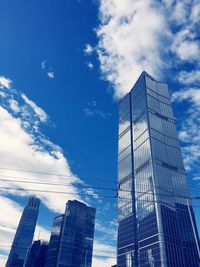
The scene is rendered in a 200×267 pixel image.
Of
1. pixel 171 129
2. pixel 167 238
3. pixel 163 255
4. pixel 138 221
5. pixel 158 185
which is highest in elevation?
pixel 171 129

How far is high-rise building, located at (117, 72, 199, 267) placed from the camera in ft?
430

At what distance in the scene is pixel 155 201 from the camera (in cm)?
12081

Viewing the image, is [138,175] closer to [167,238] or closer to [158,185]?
[158,185]

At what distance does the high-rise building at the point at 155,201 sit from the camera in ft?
430

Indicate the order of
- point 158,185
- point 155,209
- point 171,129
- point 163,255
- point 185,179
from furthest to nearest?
point 171,129 → point 185,179 → point 158,185 → point 155,209 → point 163,255

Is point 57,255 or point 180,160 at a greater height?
point 180,160

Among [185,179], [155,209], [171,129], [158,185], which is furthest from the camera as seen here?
[171,129]

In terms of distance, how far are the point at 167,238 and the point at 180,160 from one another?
193 ft

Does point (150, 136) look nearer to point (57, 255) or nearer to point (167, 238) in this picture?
point (167, 238)

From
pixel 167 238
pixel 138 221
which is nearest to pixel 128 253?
pixel 138 221

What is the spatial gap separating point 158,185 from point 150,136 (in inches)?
1464

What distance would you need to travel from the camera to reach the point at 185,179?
545ft

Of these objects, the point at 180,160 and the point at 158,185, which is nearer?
the point at 158,185

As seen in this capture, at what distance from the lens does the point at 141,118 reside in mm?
196125
